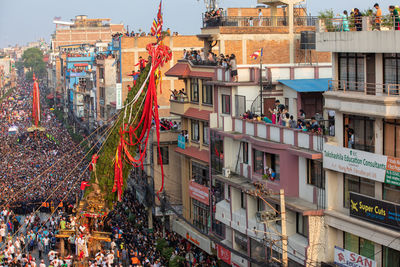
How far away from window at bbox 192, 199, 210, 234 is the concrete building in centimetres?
13580

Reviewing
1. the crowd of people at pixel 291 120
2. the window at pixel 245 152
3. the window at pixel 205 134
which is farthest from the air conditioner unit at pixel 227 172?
the window at pixel 205 134

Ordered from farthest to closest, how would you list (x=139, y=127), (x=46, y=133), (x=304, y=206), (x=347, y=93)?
(x=46, y=133), (x=139, y=127), (x=304, y=206), (x=347, y=93)

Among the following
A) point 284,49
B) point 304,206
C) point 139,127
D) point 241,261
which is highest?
point 284,49

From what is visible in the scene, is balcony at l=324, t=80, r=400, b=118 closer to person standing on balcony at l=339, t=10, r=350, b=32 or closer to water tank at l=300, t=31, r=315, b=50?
person standing on balcony at l=339, t=10, r=350, b=32

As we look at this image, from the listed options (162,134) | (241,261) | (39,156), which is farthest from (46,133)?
(241,261)

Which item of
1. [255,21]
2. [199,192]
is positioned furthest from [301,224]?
[255,21]

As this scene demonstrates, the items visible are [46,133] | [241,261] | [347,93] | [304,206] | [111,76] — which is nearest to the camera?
[347,93]

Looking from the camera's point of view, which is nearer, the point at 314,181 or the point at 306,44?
the point at 314,181

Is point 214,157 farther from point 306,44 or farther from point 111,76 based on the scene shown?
point 111,76

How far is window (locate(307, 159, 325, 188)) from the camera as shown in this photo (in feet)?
88.1

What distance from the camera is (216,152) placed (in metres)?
35.7

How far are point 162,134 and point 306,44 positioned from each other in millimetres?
9974

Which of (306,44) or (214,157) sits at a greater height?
→ (306,44)

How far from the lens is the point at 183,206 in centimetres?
4275
